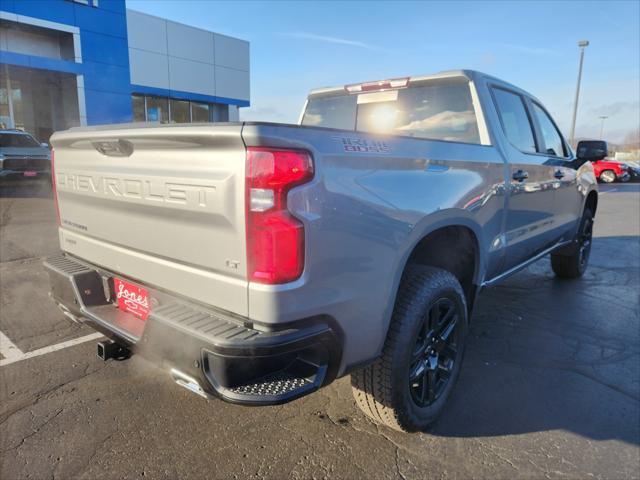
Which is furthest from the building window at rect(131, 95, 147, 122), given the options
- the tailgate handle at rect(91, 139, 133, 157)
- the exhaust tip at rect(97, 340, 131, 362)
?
the exhaust tip at rect(97, 340, 131, 362)

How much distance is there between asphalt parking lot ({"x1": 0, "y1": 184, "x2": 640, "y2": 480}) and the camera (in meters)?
2.27

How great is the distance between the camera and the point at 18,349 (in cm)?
340

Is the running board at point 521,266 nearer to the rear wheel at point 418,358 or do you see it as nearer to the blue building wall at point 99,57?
the rear wheel at point 418,358

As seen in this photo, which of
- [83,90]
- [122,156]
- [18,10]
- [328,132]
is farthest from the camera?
[83,90]

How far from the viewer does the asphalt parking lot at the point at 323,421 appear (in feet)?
7.45

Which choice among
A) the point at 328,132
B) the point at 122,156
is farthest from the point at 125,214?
the point at 328,132

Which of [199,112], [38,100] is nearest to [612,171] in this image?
[199,112]

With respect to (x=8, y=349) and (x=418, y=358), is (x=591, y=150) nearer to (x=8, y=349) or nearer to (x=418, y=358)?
(x=418, y=358)

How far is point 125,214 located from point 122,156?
0.29 meters

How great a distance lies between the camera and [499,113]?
132 inches

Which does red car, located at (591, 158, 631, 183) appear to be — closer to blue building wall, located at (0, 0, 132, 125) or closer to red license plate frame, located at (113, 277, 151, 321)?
blue building wall, located at (0, 0, 132, 125)

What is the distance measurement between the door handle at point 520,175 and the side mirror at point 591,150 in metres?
1.71

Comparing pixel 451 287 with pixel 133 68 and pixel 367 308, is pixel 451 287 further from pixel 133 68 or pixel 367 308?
pixel 133 68

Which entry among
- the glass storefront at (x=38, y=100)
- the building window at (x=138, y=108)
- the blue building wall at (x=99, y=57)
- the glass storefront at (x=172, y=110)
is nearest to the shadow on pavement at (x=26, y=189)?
the blue building wall at (x=99, y=57)
